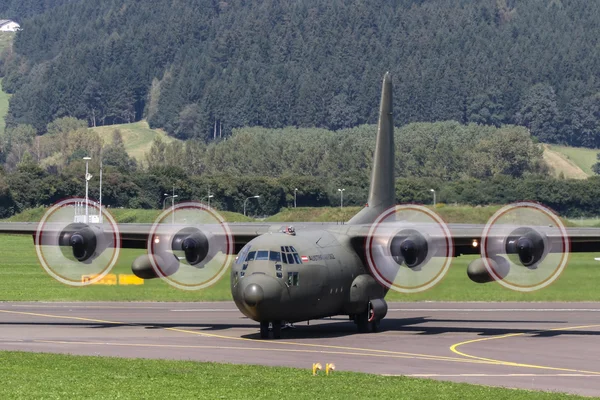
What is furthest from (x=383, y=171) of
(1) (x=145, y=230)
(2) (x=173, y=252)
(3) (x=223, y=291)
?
(3) (x=223, y=291)

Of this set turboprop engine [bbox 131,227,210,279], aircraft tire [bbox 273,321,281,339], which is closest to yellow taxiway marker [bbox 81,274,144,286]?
turboprop engine [bbox 131,227,210,279]

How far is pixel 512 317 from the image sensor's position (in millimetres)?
42438

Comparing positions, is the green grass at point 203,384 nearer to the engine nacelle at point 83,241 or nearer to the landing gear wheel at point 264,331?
the landing gear wheel at point 264,331

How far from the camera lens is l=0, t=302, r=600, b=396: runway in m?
26.5

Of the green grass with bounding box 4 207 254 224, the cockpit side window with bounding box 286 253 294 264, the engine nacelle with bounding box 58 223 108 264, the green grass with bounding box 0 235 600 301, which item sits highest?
the green grass with bounding box 4 207 254 224

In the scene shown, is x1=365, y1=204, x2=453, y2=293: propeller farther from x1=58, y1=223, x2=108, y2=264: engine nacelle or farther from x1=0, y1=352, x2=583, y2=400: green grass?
x1=0, y1=352, x2=583, y2=400: green grass

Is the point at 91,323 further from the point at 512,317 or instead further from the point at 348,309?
the point at 512,317

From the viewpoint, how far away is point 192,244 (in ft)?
118

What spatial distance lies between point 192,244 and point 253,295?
5.73 m

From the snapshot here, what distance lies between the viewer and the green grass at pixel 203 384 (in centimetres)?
2238

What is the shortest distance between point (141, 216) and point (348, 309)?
79613 millimetres

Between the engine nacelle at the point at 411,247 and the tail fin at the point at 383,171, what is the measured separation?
292cm

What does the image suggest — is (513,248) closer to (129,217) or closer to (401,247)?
(401,247)

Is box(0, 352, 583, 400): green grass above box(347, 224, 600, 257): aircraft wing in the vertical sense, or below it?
below
